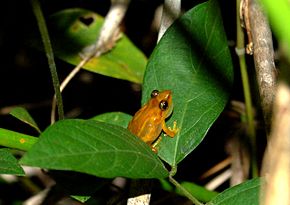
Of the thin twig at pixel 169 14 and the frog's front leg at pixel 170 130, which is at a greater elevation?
the thin twig at pixel 169 14

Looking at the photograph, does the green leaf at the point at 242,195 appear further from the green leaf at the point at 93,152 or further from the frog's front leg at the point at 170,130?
the frog's front leg at the point at 170,130

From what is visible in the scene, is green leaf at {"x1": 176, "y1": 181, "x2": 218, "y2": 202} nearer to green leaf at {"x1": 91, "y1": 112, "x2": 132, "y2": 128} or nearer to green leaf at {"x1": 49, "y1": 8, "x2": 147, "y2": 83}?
green leaf at {"x1": 91, "y1": 112, "x2": 132, "y2": 128}

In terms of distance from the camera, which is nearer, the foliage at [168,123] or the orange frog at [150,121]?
the foliage at [168,123]

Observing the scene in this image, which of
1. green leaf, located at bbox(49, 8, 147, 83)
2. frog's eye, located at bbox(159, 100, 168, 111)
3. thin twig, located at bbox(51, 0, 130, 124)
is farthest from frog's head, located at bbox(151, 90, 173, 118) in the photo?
thin twig, located at bbox(51, 0, 130, 124)

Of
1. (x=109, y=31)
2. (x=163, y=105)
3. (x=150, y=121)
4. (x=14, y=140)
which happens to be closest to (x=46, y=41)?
(x=14, y=140)

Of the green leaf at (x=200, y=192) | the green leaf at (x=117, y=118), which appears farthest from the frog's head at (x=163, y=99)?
the green leaf at (x=200, y=192)

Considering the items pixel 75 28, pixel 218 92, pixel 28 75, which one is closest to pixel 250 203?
pixel 218 92

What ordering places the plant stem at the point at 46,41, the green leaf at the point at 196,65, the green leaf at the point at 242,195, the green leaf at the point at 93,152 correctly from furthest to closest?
the green leaf at the point at 196,65
the plant stem at the point at 46,41
the green leaf at the point at 242,195
the green leaf at the point at 93,152
